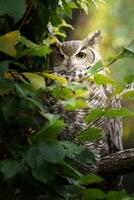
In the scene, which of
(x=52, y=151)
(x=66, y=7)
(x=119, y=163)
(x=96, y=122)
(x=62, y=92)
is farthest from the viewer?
(x=96, y=122)

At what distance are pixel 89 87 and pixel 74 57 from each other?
11.2 inches

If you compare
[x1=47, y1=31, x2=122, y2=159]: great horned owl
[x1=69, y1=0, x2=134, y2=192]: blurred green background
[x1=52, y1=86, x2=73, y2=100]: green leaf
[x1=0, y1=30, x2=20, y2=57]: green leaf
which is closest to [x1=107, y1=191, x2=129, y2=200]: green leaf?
[x1=52, y1=86, x2=73, y2=100]: green leaf

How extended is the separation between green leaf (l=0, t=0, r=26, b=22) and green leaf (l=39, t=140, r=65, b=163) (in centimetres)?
28

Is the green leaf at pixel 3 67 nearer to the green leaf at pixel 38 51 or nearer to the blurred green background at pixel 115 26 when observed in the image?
the green leaf at pixel 38 51

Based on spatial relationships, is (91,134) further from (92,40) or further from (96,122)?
(92,40)

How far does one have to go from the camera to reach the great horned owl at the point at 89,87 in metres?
1.91

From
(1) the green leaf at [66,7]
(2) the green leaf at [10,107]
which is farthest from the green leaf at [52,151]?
(1) the green leaf at [66,7]

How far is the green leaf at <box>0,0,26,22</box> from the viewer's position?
110cm

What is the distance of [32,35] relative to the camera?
150 centimetres

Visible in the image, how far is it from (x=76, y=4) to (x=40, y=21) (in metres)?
0.14

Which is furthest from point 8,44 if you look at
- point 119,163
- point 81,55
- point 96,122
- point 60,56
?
point 81,55

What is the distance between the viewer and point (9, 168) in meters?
1.00

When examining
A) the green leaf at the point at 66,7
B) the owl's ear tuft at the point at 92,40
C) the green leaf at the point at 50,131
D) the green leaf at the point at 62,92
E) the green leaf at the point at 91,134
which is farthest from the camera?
the owl's ear tuft at the point at 92,40

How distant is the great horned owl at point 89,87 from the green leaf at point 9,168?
0.86 m
